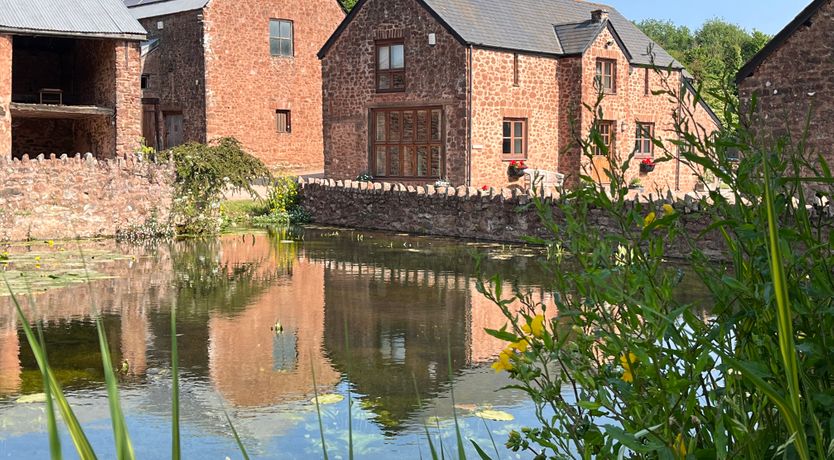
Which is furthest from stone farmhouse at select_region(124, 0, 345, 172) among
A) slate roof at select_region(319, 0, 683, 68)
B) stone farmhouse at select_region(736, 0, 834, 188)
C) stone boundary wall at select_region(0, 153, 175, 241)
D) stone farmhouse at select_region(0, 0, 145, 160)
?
stone farmhouse at select_region(736, 0, 834, 188)

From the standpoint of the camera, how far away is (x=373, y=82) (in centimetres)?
2805

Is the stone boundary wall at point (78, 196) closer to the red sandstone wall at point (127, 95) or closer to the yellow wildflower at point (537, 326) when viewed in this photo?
the red sandstone wall at point (127, 95)

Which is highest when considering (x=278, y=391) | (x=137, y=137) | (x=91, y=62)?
(x=91, y=62)

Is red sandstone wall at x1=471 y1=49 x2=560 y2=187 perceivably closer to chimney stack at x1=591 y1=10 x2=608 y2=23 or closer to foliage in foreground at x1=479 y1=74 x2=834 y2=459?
chimney stack at x1=591 y1=10 x2=608 y2=23

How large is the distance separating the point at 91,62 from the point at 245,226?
9.16 meters

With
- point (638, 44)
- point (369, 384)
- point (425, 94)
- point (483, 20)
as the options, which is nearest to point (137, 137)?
point (425, 94)

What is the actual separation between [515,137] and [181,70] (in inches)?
482

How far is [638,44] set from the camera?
32.9 metres

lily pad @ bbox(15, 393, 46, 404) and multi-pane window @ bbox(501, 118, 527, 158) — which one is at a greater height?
multi-pane window @ bbox(501, 118, 527, 158)

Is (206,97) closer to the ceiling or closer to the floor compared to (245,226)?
closer to the ceiling

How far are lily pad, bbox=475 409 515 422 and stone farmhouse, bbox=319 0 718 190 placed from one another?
18932 millimetres

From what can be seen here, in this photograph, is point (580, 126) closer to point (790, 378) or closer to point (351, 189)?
point (351, 189)

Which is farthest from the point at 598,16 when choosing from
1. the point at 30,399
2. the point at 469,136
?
the point at 30,399

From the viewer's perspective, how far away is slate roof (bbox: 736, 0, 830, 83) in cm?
1747
